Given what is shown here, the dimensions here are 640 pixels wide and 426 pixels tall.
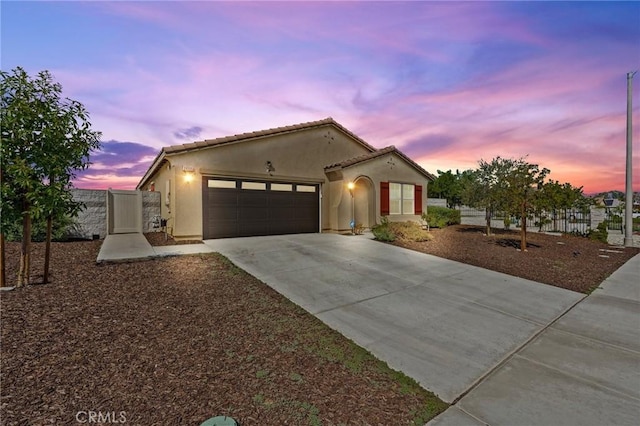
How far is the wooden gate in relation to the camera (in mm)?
11547

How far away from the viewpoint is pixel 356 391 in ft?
8.32

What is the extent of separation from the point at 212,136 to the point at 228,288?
7.19m

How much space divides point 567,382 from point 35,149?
7.86 metres

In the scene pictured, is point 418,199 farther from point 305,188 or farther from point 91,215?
point 91,215

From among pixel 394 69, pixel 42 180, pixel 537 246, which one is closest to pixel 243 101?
pixel 394 69

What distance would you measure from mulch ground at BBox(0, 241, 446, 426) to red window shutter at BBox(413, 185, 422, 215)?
12644 mm

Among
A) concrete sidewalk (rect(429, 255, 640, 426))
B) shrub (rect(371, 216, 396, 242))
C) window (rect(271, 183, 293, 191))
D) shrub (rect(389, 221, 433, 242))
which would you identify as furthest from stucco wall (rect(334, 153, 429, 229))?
concrete sidewalk (rect(429, 255, 640, 426))

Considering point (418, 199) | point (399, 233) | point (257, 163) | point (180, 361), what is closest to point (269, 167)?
point (257, 163)

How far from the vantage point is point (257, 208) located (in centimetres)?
1125

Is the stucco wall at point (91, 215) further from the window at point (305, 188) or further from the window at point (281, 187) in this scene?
the window at point (305, 188)

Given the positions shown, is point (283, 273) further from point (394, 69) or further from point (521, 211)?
point (521, 211)

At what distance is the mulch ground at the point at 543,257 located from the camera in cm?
691

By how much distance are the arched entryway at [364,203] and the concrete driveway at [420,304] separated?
5.36 m

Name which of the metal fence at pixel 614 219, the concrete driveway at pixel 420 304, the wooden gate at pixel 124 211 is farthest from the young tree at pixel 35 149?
the metal fence at pixel 614 219
